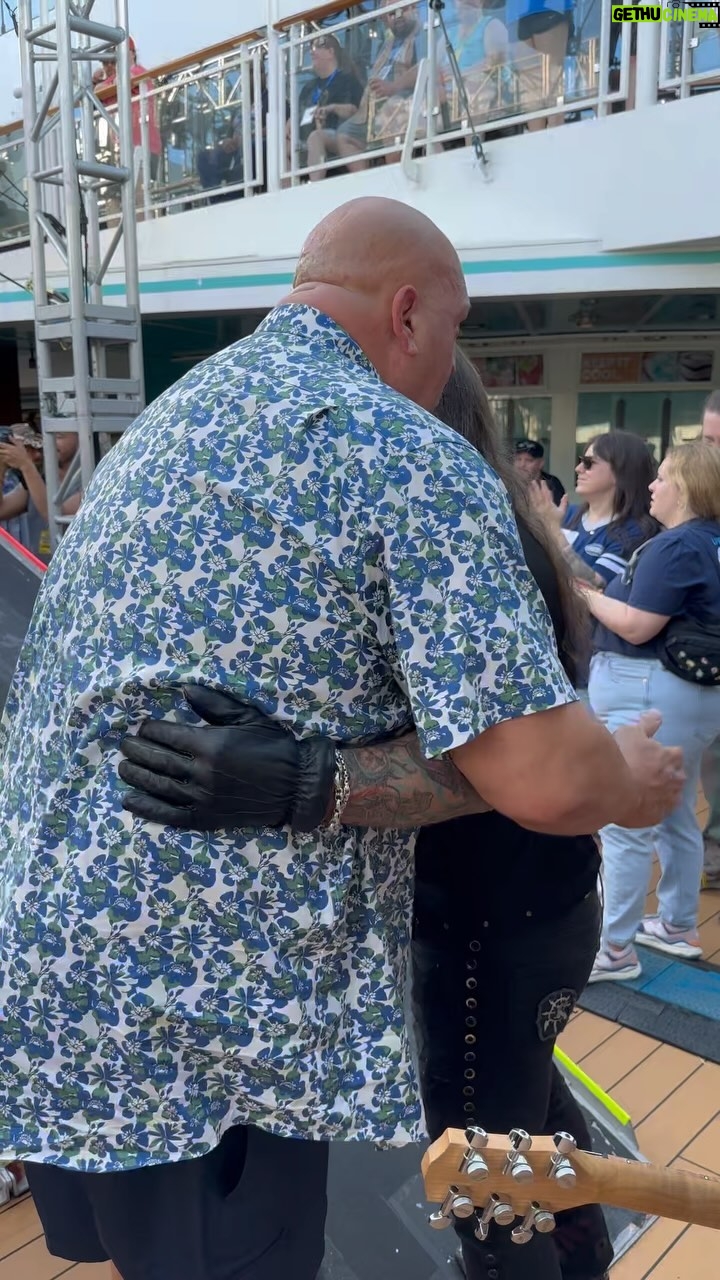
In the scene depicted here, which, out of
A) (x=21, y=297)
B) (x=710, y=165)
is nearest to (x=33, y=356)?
(x=21, y=297)

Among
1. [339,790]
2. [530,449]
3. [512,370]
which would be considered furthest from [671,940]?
[512,370]

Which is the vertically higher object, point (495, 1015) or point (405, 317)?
point (405, 317)

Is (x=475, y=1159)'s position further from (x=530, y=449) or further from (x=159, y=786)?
(x=530, y=449)

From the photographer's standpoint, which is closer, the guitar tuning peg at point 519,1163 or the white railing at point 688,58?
the guitar tuning peg at point 519,1163

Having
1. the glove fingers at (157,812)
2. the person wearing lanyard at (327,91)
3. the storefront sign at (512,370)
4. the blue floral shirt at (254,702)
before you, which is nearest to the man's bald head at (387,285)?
the blue floral shirt at (254,702)

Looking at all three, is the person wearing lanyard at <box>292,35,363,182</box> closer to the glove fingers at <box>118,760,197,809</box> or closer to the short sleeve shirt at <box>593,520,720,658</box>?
the short sleeve shirt at <box>593,520,720,658</box>

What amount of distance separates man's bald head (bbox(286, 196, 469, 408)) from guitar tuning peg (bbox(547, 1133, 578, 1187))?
0.86m

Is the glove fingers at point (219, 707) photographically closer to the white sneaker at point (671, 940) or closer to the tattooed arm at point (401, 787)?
the tattooed arm at point (401, 787)

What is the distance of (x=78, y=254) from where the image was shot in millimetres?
5598

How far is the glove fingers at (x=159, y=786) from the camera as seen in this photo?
973mm

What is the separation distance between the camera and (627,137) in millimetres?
6348

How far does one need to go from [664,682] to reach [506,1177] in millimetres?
2377

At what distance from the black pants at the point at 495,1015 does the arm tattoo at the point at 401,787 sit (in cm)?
41

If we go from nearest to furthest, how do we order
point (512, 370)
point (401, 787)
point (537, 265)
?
1. point (401, 787)
2. point (537, 265)
3. point (512, 370)
